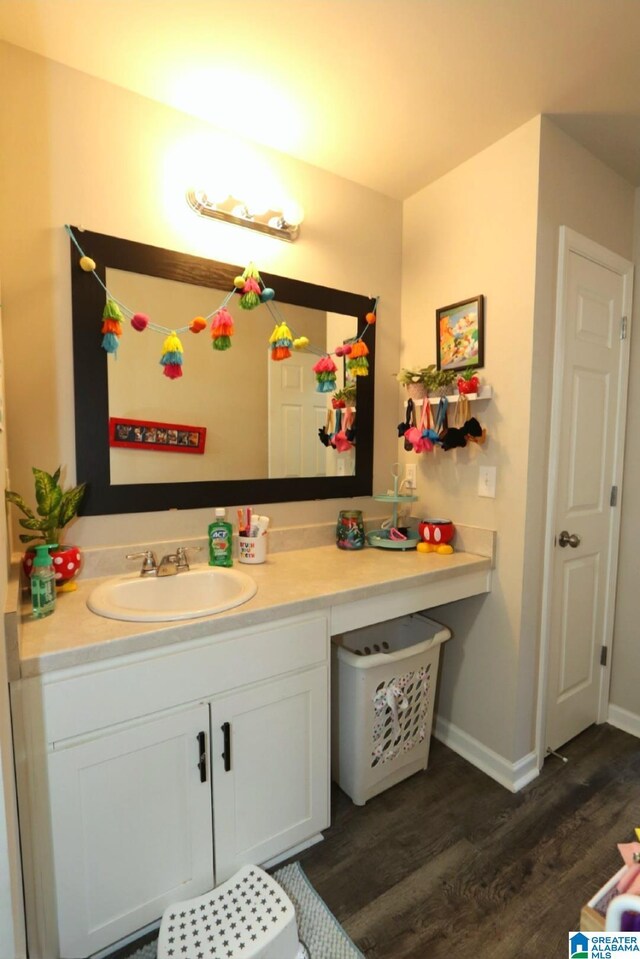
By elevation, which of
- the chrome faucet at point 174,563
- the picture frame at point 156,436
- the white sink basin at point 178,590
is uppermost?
the picture frame at point 156,436

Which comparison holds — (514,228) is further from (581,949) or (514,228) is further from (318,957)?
(318,957)

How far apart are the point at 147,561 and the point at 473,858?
142cm

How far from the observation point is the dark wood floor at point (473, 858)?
1236mm

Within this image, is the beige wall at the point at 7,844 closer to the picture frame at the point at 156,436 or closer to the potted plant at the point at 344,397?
the picture frame at the point at 156,436

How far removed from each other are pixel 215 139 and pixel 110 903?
234cm

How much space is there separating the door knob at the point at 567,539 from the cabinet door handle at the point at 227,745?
1410 millimetres

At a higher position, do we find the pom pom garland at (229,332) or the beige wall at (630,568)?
the pom pom garland at (229,332)

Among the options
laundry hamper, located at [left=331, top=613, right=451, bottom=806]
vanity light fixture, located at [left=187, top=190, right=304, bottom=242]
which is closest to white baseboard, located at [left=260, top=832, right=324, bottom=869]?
laundry hamper, located at [left=331, top=613, right=451, bottom=806]

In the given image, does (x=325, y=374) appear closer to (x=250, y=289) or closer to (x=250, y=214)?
(x=250, y=289)

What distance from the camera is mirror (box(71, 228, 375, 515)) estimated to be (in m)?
1.49

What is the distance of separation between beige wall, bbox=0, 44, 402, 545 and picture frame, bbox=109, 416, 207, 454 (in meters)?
0.15

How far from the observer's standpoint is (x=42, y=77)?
1369 millimetres

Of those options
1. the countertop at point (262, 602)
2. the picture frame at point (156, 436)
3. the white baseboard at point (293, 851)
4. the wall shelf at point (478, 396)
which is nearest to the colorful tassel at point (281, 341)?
the picture frame at point (156, 436)

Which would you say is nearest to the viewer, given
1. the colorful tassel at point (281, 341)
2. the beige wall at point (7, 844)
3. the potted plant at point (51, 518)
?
the beige wall at point (7, 844)
